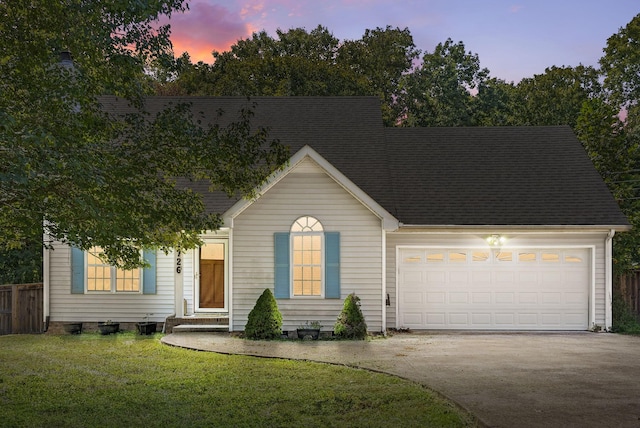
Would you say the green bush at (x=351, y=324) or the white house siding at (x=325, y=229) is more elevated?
the white house siding at (x=325, y=229)

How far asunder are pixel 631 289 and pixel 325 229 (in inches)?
354

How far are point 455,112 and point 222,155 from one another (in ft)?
69.2

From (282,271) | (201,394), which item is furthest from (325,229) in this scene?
(201,394)

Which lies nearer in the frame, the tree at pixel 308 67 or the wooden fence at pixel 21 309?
the wooden fence at pixel 21 309

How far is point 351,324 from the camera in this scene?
17.3m

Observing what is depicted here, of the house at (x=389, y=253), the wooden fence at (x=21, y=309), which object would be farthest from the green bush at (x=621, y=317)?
the wooden fence at (x=21, y=309)

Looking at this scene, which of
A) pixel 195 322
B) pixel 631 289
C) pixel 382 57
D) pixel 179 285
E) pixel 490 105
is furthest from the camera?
pixel 382 57

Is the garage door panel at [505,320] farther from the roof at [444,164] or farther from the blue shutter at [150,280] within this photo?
the blue shutter at [150,280]

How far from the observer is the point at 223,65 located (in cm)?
3703

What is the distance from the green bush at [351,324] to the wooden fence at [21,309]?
8.27 m

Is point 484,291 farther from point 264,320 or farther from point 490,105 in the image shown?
point 490,105

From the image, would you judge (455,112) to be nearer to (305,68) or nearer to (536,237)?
(305,68)

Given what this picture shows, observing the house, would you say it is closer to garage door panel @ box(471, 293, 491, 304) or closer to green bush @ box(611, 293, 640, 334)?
garage door panel @ box(471, 293, 491, 304)

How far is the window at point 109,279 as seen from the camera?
64.3 feet
